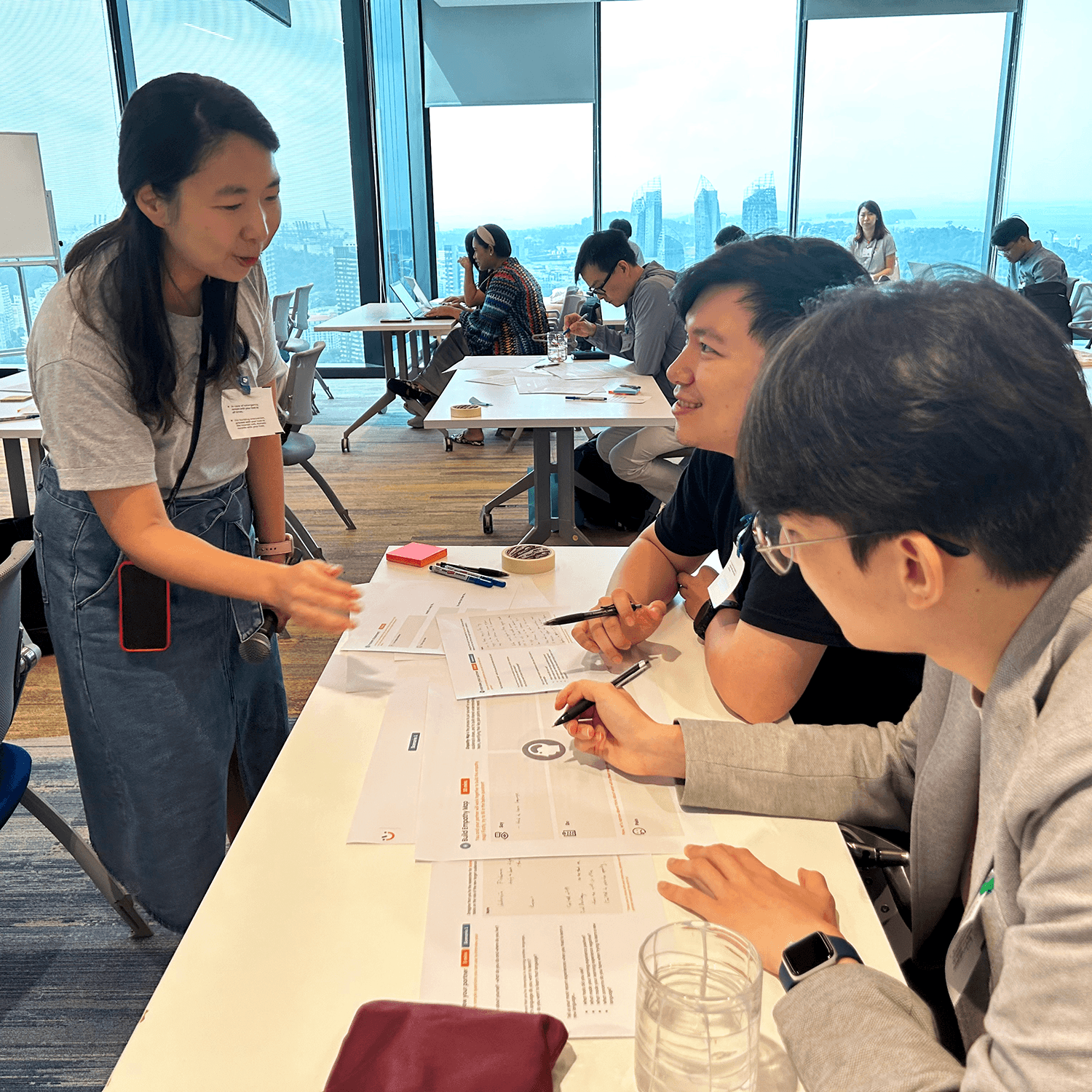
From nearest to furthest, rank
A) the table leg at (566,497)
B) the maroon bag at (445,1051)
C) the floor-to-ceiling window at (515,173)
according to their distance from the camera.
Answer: the maroon bag at (445,1051) → the table leg at (566,497) → the floor-to-ceiling window at (515,173)

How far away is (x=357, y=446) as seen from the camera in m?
6.49

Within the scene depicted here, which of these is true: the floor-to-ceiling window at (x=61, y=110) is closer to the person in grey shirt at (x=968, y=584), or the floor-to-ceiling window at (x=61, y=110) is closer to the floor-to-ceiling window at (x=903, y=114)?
the floor-to-ceiling window at (x=903, y=114)

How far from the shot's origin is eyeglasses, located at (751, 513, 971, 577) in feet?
2.11

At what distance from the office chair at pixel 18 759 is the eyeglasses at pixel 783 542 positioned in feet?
4.19

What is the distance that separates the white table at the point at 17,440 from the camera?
329 centimetres

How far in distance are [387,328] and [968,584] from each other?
6027 millimetres

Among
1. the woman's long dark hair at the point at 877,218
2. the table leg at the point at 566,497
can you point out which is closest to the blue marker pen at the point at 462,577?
the table leg at the point at 566,497

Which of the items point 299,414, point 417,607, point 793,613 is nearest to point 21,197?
point 299,414

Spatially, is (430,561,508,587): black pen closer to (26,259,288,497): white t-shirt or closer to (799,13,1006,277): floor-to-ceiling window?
(26,259,288,497): white t-shirt

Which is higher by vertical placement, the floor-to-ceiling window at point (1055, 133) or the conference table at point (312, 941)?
the floor-to-ceiling window at point (1055, 133)

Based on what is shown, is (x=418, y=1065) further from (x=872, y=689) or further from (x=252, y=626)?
(x=252, y=626)

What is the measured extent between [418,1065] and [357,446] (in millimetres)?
6048

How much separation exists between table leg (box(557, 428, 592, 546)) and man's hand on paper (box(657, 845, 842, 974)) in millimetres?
3160

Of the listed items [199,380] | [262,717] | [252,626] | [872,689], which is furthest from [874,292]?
[262,717]
